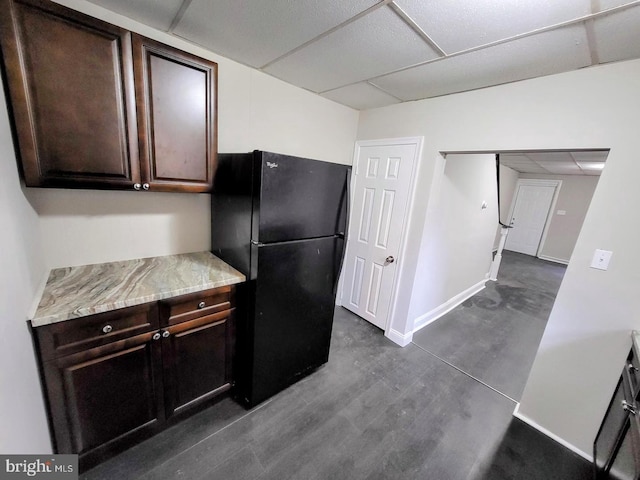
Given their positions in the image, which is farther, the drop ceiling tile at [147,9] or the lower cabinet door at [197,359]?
the lower cabinet door at [197,359]

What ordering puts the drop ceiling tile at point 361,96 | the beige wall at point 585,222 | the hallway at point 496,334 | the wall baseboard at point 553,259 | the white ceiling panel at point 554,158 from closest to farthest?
the beige wall at point 585,222, the drop ceiling tile at point 361,96, the hallway at point 496,334, the white ceiling panel at point 554,158, the wall baseboard at point 553,259

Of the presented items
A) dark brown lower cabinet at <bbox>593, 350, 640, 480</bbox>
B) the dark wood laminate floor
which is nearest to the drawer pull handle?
dark brown lower cabinet at <bbox>593, 350, 640, 480</bbox>

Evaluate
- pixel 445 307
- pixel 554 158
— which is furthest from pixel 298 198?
pixel 554 158

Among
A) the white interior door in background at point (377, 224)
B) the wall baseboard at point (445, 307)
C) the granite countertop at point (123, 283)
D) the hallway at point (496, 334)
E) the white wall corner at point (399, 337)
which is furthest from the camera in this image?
the wall baseboard at point (445, 307)

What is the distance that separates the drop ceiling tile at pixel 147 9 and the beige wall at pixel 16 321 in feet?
2.60

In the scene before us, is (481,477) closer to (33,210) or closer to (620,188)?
(620,188)

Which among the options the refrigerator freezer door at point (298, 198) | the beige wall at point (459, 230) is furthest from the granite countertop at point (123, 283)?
the beige wall at point (459, 230)

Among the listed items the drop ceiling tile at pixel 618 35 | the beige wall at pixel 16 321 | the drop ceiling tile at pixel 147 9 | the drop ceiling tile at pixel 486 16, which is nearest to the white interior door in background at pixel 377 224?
the drop ceiling tile at pixel 486 16

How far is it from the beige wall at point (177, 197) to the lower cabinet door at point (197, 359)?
25.9 inches

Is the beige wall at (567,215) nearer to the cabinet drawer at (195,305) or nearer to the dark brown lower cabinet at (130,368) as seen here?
the cabinet drawer at (195,305)

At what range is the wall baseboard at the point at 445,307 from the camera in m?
2.85

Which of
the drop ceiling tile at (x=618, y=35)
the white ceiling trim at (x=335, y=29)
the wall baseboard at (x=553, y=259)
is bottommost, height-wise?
the wall baseboard at (x=553, y=259)

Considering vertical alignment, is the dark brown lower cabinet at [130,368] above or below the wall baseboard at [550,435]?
above

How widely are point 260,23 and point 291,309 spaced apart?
1671 millimetres
